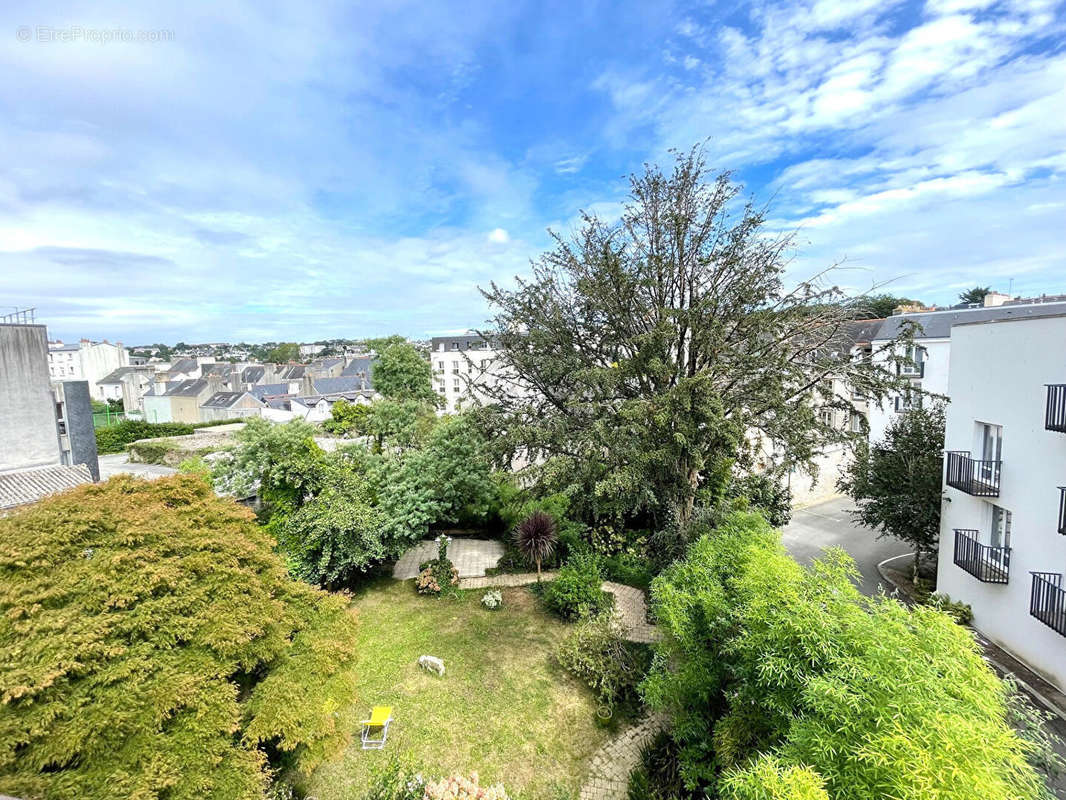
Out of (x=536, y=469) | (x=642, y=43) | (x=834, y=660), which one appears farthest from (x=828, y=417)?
(x=642, y=43)

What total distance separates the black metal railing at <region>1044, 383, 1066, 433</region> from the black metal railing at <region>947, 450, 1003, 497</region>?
1386 millimetres

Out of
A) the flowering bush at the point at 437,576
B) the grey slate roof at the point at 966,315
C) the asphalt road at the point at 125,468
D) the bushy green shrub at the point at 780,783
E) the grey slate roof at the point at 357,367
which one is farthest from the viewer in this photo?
the grey slate roof at the point at 357,367

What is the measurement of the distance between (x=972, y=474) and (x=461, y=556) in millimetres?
11838

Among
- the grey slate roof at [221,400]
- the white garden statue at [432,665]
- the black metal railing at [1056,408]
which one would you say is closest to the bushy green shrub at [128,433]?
the grey slate roof at [221,400]

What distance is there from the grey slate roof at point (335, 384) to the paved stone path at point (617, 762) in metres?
48.1

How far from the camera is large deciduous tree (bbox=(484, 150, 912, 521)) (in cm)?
903

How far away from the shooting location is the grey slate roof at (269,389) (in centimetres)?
4378

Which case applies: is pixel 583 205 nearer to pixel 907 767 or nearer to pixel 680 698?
pixel 680 698

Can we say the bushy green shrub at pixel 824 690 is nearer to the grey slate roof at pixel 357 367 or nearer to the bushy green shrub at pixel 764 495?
the bushy green shrub at pixel 764 495

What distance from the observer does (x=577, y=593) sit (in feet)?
32.2

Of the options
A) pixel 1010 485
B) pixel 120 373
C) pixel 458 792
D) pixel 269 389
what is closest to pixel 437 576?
pixel 458 792

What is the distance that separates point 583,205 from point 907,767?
10.4m

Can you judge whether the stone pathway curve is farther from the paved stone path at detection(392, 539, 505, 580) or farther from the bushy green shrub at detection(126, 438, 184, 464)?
the bushy green shrub at detection(126, 438, 184, 464)

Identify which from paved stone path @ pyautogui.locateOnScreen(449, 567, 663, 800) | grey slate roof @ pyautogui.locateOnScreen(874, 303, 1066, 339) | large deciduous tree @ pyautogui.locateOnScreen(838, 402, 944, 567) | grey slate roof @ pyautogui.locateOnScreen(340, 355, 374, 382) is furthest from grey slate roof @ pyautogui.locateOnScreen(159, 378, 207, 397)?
grey slate roof @ pyautogui.locateOnScreen(874, 303, 1066, 339)
